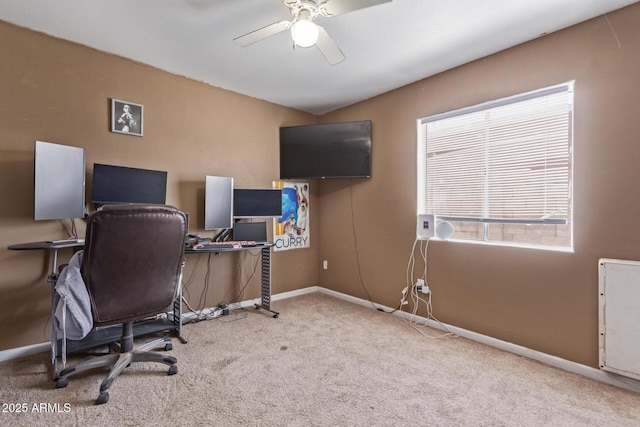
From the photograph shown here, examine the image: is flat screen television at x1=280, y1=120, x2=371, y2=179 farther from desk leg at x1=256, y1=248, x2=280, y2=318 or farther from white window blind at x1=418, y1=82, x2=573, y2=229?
desk leg at x1=256, y1=248, x2=280, y2=318

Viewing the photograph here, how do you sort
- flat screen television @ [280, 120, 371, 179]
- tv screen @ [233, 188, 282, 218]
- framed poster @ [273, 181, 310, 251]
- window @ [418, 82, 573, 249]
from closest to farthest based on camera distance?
window @ [418, 82, 573, 249] < tv screen @ [233, 188, 282, 218] < flat screen television @ [280, 120, 371, 179] < framed poster @ [273, 181, 310, 251]

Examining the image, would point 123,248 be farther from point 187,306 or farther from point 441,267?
point 441,267

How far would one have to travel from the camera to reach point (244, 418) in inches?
64.6

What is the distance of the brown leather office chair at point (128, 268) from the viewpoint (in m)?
1.72

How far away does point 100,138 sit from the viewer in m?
2.65

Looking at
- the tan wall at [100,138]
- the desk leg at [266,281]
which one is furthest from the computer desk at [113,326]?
the tan wall at [100,138]

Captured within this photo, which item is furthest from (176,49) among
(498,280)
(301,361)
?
(498,280)

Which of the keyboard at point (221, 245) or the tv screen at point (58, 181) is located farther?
the keyboard at point (221, 245)

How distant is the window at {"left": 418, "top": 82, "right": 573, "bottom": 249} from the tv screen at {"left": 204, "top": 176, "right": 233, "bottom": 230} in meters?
2.09

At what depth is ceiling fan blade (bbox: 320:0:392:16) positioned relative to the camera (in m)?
1.65

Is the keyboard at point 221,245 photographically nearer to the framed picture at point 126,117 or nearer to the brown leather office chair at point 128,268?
the brown leather office chair at point 128,268

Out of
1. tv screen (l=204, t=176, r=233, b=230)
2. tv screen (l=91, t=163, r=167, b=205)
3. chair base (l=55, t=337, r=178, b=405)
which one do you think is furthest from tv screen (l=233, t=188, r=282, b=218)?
chair base (l=55, t=337, r=178, b=405)

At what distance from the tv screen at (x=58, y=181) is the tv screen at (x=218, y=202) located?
1033 mm

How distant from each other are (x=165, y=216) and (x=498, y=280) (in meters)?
2.70
